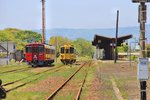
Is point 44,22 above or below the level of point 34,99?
above

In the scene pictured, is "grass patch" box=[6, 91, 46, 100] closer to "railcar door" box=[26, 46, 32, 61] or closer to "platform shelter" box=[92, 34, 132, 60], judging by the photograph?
"railcar door" box=[26, 46, 32, 61]

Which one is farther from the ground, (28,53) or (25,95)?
(28,53)

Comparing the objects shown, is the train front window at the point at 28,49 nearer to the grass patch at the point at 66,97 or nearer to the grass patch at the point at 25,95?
the grass patch at the point at 25,95

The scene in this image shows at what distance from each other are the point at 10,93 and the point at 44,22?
62.2 m

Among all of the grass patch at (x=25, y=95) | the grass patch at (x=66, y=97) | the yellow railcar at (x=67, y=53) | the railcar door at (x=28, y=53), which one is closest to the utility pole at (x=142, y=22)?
the grass patch at (x=66, y=97)

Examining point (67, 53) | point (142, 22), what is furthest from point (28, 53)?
point (142, 22)

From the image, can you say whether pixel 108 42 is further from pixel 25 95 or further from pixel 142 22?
pixel 142 22

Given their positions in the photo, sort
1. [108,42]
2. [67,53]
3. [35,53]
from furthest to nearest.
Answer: [108,42]
[67,53]
[35,53]

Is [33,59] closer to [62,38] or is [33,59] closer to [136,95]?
[136,95]

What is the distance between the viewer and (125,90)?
21.5 m

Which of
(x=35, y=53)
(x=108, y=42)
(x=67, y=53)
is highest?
(x=108, y=42)

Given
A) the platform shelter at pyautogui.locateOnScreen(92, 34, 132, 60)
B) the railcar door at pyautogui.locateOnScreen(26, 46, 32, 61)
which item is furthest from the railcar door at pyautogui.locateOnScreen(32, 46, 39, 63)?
the platform shelter at pyautogui.locateOnScreen(92, 34, 132, 60)

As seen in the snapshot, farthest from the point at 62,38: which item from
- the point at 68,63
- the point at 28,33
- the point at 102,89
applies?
the point at 102,89

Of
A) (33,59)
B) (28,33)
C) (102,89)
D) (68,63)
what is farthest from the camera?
(28,33)
